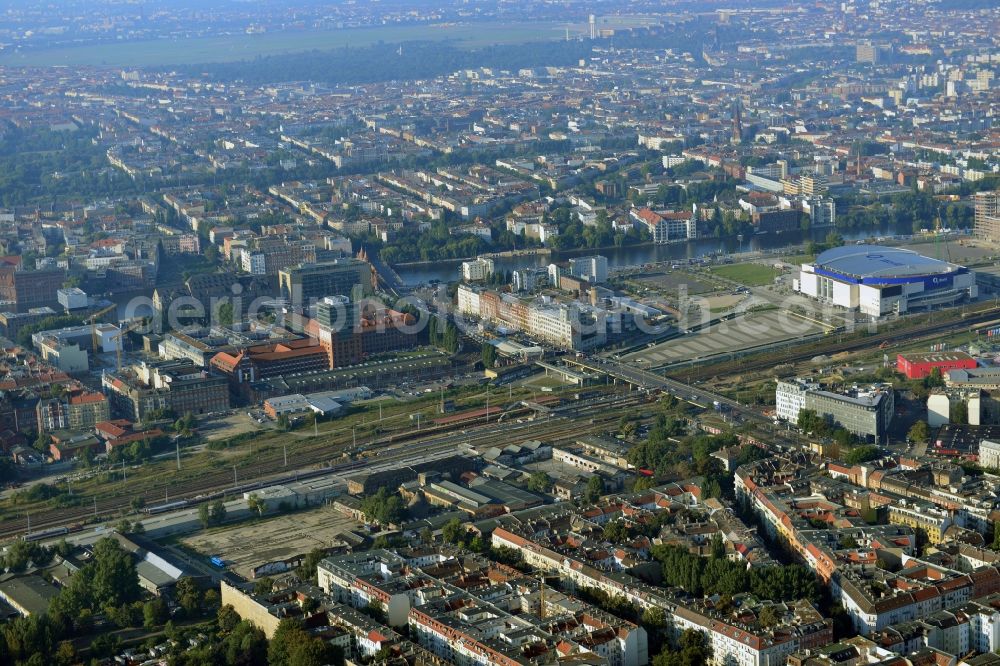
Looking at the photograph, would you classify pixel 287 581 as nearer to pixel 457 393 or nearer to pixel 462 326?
pixel 457 393

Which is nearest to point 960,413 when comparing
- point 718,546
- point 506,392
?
point 506,392

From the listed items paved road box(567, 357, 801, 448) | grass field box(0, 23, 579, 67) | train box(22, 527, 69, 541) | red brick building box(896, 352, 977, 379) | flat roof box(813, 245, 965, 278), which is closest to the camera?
train box(22, 527, 69, 541)

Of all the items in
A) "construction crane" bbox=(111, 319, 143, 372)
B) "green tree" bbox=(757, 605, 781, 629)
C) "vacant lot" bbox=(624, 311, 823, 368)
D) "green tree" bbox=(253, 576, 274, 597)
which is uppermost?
"green tree" bbox=(757, 605, 781, 629)

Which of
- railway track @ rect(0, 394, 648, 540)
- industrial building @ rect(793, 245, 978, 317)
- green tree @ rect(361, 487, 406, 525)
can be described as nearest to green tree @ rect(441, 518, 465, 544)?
green tree @ rect(361, 487, 406, 525)

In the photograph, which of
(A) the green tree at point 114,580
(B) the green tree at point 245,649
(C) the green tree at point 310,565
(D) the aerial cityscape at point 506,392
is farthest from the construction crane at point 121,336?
(B) the green tree at point 245,649

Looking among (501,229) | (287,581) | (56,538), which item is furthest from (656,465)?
(501,229)

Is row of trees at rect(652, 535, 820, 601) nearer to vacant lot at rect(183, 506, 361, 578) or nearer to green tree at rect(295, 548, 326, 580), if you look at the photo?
green tree at rect(295, 548, 326, 580)
